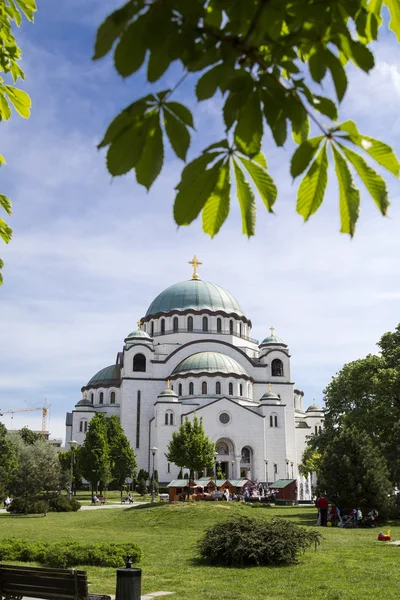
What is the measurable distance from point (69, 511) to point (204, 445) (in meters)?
8.53

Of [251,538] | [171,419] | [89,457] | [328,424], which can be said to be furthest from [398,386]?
[171,419]

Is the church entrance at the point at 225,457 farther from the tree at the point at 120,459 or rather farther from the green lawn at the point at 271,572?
the green lawn at the point at 271,572

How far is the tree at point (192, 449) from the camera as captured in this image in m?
A: 35.3

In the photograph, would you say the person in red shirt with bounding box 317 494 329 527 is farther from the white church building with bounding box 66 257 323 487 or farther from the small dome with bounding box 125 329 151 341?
the small dome with bounding box 125 329 151 341

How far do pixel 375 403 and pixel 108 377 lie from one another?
43.1m

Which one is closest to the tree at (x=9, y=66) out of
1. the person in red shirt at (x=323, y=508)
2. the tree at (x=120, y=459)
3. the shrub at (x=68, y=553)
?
the shrub at (x=68, y=553)

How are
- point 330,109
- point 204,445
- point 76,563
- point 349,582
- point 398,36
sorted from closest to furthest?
1. point 330,109
2. point 398,36
3. point 349,582
4. point 76,563
5. point 204,445

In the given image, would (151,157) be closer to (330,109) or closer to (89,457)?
(330,109)

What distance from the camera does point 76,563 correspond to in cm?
1190

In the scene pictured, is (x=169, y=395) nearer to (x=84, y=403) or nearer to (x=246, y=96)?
(x=84, y=403)

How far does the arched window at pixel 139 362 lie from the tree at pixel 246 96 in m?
57.6

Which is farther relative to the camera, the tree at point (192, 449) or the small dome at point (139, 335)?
the small dome at point (139, 335)

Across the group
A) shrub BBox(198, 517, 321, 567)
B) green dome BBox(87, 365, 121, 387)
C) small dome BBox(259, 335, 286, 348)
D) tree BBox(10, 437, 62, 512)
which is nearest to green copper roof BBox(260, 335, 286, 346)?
small dome BBox(259, 335, 286, 348)

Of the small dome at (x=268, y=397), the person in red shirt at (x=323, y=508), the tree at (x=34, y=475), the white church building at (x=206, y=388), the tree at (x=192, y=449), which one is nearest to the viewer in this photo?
the person in red shirt at (x=323, y=508)
